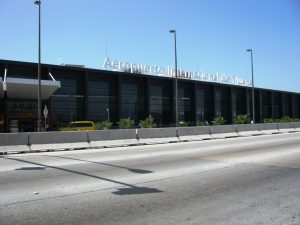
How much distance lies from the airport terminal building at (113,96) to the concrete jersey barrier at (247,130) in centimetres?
1682

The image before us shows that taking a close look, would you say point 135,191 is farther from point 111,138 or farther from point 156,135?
point 156,135

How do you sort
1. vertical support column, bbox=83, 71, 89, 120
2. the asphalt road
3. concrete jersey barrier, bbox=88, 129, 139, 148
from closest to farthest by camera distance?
the asphalt road → concrete jersey barrier, bbox=88, 129, 139, 148 → vertical support column, bbox=83, 71, 89, 120

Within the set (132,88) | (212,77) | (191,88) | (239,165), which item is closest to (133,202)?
(239,165)

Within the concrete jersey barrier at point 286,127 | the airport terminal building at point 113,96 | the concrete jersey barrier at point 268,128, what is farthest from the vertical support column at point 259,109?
the concrete jersey barrier at point 268,128

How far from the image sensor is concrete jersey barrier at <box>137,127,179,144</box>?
82.5 ft

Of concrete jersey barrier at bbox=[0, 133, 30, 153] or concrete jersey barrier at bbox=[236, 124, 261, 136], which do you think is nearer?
concrete jersey barrier at bbox=[0, 133, 30, 153]

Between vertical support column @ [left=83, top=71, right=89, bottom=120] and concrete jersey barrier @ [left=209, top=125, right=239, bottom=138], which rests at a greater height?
vertical support column @ [left=83, top=71, right=89, bottom=120]

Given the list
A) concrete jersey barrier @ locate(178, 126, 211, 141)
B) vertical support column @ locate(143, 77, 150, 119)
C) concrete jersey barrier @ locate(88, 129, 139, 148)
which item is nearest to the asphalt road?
concrete jersey barrier @ locate(88, 129, 139, 148)

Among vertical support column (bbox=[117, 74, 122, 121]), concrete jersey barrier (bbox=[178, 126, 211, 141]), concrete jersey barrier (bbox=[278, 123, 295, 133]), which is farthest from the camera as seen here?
vertical support column (bbox=[117, 74, 122, 121])

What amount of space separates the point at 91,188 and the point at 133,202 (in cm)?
166

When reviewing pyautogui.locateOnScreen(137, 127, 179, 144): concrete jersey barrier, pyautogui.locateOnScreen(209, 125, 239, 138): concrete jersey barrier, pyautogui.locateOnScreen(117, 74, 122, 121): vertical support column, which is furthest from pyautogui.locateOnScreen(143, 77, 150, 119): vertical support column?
pyautogui.locateOnScreen(137, 127, 179, 144): concrete jersey barrier

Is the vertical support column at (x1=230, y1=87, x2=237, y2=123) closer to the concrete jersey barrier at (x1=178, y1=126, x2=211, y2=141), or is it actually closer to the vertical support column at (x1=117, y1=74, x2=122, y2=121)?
the vertical support column at (x1=117, y1=74, x2=122, y2=121)

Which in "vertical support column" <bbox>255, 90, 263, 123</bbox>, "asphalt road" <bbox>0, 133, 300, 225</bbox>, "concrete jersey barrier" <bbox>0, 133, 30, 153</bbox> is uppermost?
"vertical support column" <bbox>255, 90, 263, 123</bbox>

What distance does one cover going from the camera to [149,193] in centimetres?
859
